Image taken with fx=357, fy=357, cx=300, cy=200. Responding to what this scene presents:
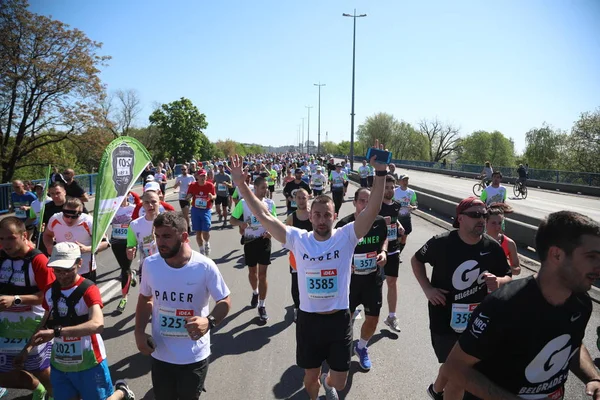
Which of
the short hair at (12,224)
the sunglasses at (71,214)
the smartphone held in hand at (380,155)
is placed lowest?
the sunglasses at (71,214)

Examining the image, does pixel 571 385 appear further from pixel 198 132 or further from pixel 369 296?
pixel 198 132

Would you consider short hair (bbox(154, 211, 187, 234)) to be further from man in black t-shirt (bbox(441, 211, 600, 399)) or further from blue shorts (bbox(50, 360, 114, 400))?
man in black t-shirt (bbox(441, 211, 600, 399))

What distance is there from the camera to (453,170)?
4644 centimetres

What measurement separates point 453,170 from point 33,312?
48802mm

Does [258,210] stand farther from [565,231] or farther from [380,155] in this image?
[565,231]

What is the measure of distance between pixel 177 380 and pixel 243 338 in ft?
7.74

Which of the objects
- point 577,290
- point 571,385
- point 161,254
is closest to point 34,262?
point 161,254

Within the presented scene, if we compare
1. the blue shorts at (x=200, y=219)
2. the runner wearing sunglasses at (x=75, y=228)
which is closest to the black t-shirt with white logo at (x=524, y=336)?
the runner wearing sunglasses at (x=75, y=228)

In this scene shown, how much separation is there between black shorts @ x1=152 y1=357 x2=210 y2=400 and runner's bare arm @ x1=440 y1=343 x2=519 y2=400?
178cm

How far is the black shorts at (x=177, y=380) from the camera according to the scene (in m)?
2.67

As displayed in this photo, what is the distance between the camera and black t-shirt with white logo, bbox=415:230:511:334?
125 inches

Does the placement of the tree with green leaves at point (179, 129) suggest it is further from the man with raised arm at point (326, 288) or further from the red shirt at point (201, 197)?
the man with raised arm at point (326, 288)

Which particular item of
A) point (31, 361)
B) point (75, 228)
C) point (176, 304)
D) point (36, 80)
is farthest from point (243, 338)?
point (36, 80)

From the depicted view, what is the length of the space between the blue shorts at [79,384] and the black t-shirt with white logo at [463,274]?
2.94m
